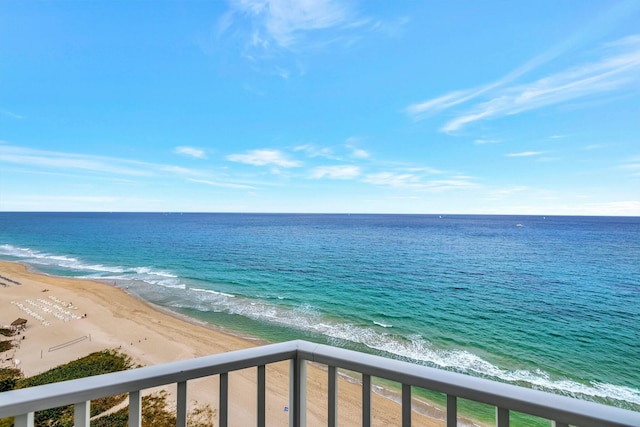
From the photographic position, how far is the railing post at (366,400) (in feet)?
3.55

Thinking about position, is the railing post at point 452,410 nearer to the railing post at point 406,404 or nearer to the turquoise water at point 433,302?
the railing post at point 406,404

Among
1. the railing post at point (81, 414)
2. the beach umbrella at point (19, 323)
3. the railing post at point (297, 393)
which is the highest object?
the railing post at point (81, 414)

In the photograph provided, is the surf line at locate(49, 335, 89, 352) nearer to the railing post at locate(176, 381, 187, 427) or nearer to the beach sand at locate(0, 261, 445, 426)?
the beach sand at locate(0, 261, 445, 426)

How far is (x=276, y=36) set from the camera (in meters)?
6.08

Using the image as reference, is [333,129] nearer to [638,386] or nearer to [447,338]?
A: [447,338]

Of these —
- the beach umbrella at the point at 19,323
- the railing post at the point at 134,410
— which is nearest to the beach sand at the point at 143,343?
the beach umbrella at the point at 19,323

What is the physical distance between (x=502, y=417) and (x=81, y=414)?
1.37 m

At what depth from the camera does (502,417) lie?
36.1 inches

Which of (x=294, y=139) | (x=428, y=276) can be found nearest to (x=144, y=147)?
(x=294, y=139)

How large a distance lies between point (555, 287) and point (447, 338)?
12.4 metres

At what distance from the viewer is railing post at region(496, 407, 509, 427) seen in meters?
0.90

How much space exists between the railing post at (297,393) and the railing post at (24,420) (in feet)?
2.69

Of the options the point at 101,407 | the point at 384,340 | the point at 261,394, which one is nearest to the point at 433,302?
the point at 384,340

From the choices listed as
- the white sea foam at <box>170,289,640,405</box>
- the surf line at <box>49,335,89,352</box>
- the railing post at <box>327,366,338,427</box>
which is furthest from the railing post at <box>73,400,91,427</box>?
the surf line at <box>49,335,89,352</box>
